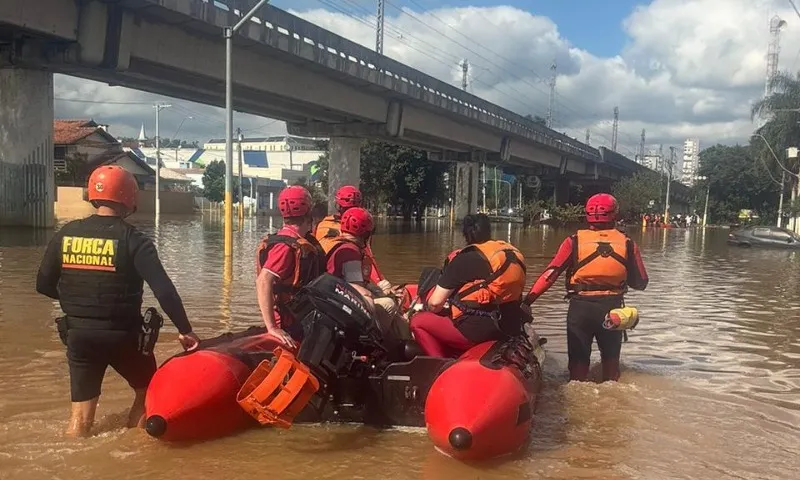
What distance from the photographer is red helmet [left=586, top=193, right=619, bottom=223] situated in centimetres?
631

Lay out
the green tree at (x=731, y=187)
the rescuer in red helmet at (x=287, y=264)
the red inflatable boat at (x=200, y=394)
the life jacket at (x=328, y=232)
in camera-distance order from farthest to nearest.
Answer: the green tree at (x=731, y=187) < the life jacket at (x=328, y=232) < the rescuer in red helmet at (x=287, y=264) < the red inflatable boat at (x=200, y=394)

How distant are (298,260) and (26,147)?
2246cm

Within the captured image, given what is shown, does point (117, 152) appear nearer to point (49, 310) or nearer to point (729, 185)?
point (49, 310)

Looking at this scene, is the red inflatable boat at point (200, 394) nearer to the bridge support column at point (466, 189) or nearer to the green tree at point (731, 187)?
the bridge support column at point (466, 189)

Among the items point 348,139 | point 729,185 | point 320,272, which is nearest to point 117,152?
point 348,139

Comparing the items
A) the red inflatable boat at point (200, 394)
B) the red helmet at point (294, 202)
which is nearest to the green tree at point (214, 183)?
the red helmet at point (294, 202)

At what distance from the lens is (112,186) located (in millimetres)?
4551

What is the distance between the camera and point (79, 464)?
4.49 meters

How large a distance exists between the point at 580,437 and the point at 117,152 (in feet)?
197

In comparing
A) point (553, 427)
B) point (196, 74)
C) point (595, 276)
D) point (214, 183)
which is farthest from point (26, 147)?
point (214, 183)

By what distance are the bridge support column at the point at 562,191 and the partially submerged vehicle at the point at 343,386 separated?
73.7m

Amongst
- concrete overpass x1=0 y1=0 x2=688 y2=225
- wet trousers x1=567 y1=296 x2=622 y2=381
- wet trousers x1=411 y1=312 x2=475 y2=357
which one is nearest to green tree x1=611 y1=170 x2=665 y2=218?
concrete overpass x1=0 y1=0 x2=688 y2=225

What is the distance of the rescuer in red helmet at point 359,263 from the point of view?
217 inches

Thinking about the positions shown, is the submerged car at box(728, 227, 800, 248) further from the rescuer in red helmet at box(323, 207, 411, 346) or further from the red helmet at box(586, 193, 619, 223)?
the rescuer in red helmet at box(323, 207, 411, 346)
